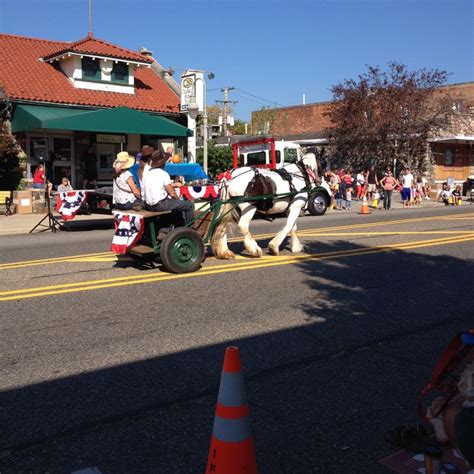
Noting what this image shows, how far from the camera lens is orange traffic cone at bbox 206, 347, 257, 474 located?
301 centimetres

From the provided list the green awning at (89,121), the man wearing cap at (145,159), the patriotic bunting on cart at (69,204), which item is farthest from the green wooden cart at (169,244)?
the green awning at (89,121)

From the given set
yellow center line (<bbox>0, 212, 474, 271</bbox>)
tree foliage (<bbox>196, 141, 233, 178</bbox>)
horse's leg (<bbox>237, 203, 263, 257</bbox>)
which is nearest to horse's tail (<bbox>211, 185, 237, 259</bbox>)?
horse's leg (<bbox>237, 203, 263, 257</bbox>)

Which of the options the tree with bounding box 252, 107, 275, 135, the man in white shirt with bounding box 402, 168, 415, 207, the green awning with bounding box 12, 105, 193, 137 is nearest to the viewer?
the green awning with bounding box 12, 105, 193, 137

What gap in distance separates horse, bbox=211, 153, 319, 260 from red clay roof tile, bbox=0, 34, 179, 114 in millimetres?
14725

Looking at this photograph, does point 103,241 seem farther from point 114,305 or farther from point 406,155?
Result: point 406,155

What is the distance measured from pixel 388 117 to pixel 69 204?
20580mm

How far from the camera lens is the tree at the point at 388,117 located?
31.2 m

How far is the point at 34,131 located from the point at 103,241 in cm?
1161

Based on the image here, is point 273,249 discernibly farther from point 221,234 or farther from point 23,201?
point 23,201

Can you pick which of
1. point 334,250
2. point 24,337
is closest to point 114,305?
point 24,337

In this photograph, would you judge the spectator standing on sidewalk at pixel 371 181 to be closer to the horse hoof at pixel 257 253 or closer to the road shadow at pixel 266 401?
the horse hoof at pixel 257 253

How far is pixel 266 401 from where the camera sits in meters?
4.23

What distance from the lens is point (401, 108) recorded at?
3116 centimetres

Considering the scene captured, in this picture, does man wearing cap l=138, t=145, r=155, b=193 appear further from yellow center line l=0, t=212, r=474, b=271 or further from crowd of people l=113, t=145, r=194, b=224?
yellow center line l=0, t=212, r=474, b=271
